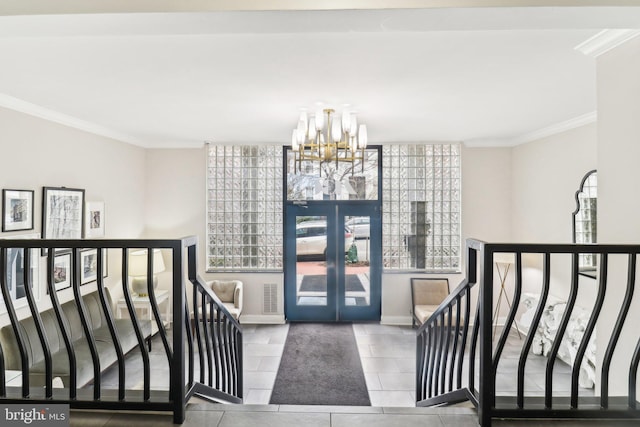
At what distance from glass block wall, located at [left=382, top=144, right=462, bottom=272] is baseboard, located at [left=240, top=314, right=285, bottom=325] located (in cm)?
202

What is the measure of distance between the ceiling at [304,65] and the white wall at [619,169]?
0.28m

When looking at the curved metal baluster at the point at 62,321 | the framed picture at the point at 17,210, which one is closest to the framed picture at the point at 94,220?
the framed picture at the point at 17,210

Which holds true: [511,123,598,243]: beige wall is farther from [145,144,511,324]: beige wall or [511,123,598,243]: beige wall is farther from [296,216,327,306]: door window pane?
[296,216,327,306]: door window pane

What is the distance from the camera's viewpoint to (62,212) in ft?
13.1

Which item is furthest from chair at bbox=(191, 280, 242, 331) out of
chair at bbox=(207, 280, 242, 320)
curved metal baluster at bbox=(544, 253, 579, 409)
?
curved metal baluster at bbox=(544, 253, 579, 409)

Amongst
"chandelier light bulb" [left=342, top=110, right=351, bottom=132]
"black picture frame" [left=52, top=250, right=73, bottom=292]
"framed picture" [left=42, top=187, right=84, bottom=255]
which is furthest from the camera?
"black picture frame" [left=52, top=250, right=73, bottom=292]

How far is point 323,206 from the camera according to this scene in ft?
19.2

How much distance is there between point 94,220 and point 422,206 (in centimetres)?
475

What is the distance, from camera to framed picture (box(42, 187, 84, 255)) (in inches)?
148

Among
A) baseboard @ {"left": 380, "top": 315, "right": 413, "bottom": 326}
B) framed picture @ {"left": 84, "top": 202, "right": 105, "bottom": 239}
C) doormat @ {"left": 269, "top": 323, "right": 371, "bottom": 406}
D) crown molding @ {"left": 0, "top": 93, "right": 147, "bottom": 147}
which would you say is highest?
crown molding @ {"left": 0, "top": 93, "right": 147, "bottom": 147}

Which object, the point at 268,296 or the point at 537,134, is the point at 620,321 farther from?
the point at 268,296

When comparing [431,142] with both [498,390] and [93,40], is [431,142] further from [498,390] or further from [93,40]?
[93,40]

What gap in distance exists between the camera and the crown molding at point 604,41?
1979mm

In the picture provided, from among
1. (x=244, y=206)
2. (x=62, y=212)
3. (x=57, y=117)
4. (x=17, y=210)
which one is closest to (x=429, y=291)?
(x=244, y=206)
